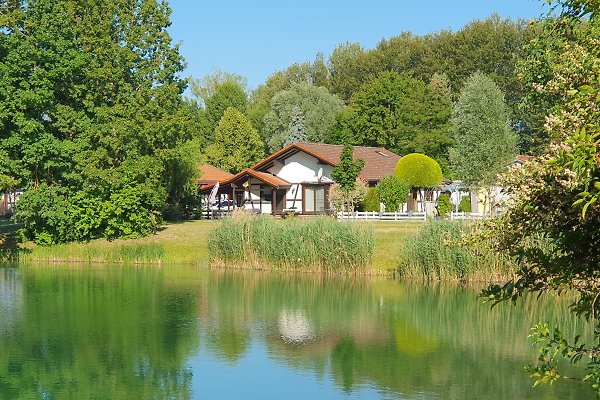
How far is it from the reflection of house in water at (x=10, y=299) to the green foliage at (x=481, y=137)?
22.5 m

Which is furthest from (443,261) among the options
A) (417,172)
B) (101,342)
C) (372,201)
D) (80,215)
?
(417,172)

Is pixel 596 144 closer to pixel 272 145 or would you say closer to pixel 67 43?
pixel 67 43

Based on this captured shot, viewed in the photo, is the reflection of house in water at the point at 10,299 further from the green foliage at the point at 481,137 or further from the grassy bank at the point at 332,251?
the green foliage at the point at 481,137

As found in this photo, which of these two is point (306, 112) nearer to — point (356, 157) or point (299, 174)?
point (356, 157)

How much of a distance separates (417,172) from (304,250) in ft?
55.4

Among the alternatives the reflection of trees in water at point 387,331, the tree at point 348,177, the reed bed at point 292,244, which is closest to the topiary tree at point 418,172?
the tree at point 348,177

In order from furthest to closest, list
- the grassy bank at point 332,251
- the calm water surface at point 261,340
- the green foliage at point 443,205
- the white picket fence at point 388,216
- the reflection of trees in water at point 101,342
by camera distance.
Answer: the green foliage at point 443,205 < the white picket fence at point 388,216 < the grassy bank at point 332,251 < the reflection of trees in water at point 101,342 < the calm water surface at point 261,340

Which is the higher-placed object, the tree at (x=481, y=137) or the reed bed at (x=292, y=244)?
the tree at (x=481, y=137)

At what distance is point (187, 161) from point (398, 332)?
2412cm

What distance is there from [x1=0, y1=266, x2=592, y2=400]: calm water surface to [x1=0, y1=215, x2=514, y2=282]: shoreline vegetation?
92 cm

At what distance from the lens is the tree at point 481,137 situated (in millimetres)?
42875

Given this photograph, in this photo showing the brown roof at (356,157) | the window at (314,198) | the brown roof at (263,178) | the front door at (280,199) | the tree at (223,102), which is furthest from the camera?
the tree at (223,102)

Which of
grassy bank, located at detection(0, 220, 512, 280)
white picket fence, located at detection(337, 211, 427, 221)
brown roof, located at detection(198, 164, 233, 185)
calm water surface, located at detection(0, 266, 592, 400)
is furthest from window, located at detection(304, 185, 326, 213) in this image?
calm water surface, located at detection(0, 266, 592, 400)

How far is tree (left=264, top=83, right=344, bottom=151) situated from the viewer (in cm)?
7069
